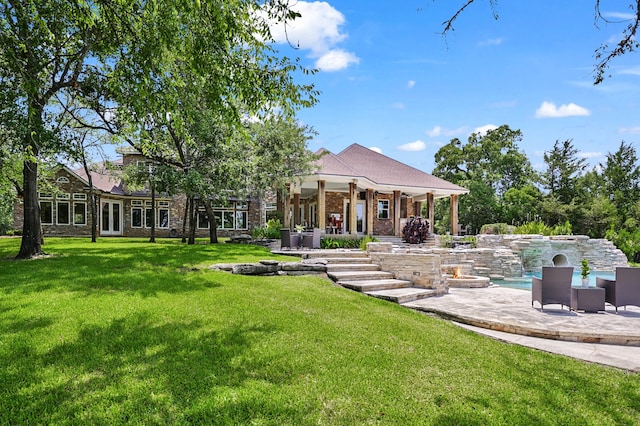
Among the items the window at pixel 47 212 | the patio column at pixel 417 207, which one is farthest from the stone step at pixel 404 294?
the window at pixel 47 212

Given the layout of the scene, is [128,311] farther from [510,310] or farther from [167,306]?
[510,310]

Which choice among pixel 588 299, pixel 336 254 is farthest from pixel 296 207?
pixel 588 299

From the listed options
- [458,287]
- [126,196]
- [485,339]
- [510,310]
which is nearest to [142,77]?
[485,339]

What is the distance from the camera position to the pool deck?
555 centimetres

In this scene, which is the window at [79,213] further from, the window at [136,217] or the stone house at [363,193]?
the stone house at [363,193]

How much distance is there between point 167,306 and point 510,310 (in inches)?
267

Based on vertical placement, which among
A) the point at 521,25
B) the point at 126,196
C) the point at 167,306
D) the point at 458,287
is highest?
the point at 521,25

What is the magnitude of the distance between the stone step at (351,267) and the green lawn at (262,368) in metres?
3.86

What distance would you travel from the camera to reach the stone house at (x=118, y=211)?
25844mm

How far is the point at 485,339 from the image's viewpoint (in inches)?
230

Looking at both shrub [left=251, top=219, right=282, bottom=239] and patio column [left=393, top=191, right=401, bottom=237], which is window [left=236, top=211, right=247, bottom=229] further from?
patio column [left=393, top=191, right=401, bottom=237]

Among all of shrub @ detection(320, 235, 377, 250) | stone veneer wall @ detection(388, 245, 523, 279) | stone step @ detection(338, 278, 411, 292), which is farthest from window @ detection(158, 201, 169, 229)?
stone step @ detection(338, 278, 411, 292)

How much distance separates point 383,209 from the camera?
84.4 feet

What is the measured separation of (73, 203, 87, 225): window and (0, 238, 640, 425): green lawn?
2311 centimetres
